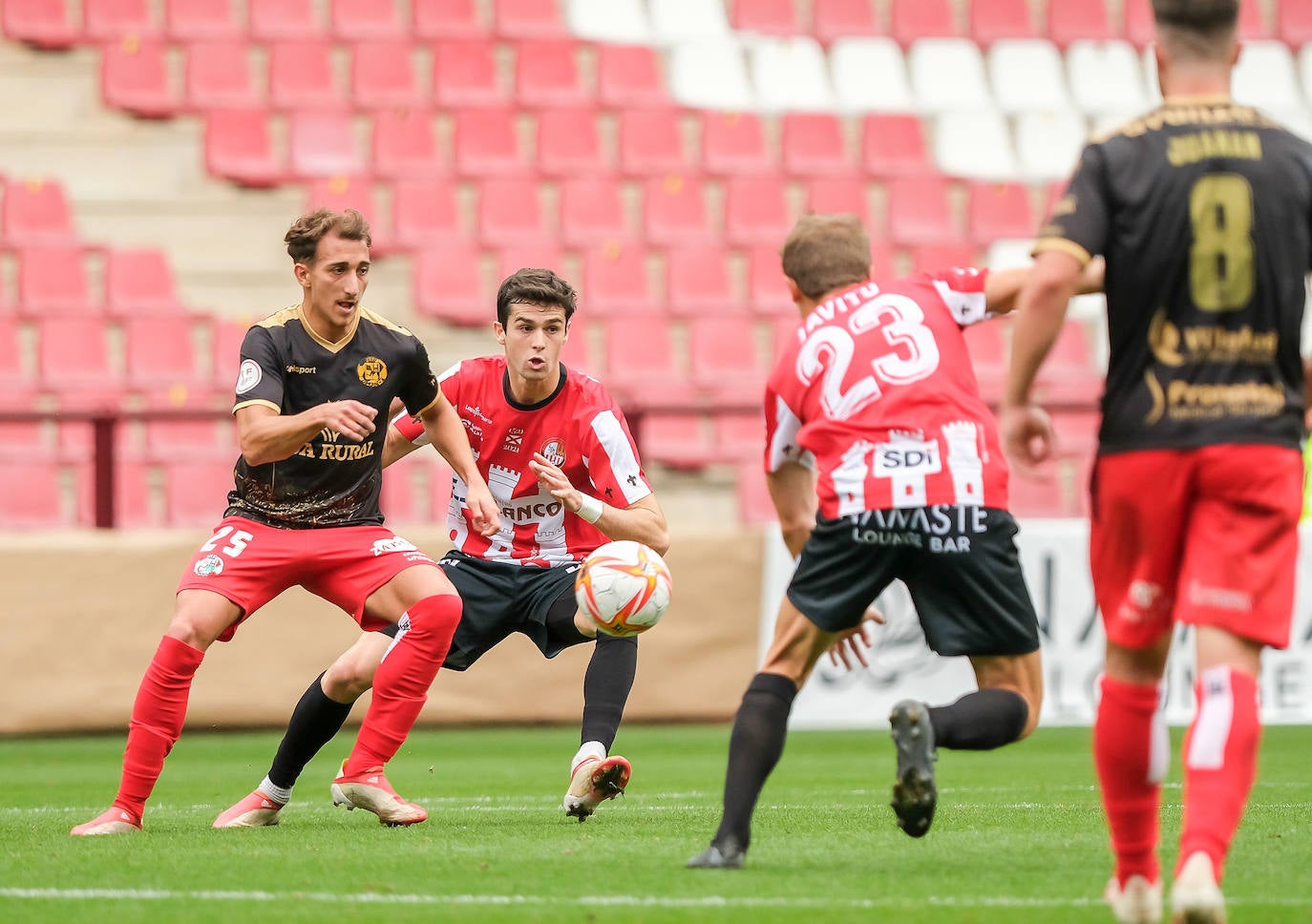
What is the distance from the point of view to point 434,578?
5.86 meters

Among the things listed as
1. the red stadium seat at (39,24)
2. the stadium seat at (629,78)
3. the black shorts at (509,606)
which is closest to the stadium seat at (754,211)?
the stadium seat at (629,78)

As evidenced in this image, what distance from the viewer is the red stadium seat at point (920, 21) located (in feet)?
55.1

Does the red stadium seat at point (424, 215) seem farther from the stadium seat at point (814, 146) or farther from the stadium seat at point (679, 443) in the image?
the stadium seat at point (814, 146)

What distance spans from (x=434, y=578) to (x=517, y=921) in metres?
2.12

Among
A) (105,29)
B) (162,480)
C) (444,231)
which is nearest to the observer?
(162,480)

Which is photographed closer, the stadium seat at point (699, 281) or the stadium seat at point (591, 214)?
the stadium seat at point (699, 281)

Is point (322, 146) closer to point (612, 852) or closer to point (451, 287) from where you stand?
point (451, 287)

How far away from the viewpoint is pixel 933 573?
467 cm

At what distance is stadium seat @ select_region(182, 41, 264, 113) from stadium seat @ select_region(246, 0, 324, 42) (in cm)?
39

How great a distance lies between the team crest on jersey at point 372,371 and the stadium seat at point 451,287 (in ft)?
24.1

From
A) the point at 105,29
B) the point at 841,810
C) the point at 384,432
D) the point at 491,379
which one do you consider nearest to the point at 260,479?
the point at 384,432

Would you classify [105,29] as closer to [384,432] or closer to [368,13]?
[368,13]

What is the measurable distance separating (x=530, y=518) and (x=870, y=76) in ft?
34.6

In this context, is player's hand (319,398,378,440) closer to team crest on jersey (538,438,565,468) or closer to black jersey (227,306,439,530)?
black jersey (227,306,439,530)
